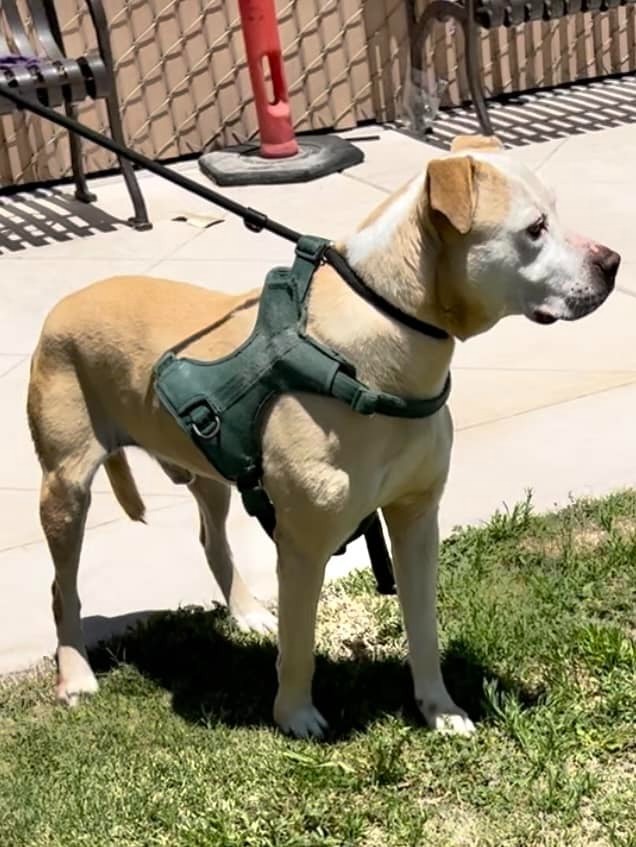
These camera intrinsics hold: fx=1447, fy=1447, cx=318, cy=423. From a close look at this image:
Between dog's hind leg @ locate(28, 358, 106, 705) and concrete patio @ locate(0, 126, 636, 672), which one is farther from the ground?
dog's hind leg @ locate(28, 358, 106, 705)

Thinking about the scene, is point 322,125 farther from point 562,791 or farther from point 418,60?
point 562,791

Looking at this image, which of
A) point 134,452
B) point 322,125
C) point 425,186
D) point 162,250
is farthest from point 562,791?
point 322,125

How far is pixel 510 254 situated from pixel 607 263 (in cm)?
20

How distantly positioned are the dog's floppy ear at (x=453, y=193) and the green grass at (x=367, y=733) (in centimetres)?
124

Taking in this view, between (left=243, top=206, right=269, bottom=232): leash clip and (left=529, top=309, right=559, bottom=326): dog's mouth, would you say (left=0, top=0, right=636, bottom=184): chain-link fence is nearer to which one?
(left=243, top=206, right=269, bottom=232): leash clip

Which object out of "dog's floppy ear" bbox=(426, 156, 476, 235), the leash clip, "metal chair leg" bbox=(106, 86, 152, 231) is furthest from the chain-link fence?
"dog's floppy ear" bbox=(426, 156, 476, 235)

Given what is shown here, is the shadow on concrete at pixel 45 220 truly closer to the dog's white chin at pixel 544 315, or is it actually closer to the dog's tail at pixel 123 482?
the dog's tail at pixel 123 482

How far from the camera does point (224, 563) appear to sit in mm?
3963

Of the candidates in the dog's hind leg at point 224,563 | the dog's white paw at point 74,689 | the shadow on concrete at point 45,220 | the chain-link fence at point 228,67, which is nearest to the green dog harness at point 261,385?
the dog's hind leg at point 224,563

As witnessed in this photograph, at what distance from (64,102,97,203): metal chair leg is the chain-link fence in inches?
10.2

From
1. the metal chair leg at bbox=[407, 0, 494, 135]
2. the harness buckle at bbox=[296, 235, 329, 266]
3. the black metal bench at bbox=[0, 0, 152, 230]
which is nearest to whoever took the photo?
the harness buckle at bbox=[296, 235, 329, 266]

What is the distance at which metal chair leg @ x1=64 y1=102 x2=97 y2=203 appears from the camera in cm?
763

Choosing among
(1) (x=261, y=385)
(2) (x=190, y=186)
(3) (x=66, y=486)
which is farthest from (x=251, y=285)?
(1) (x=261, y=385)

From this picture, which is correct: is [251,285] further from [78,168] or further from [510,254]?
[510,254]
